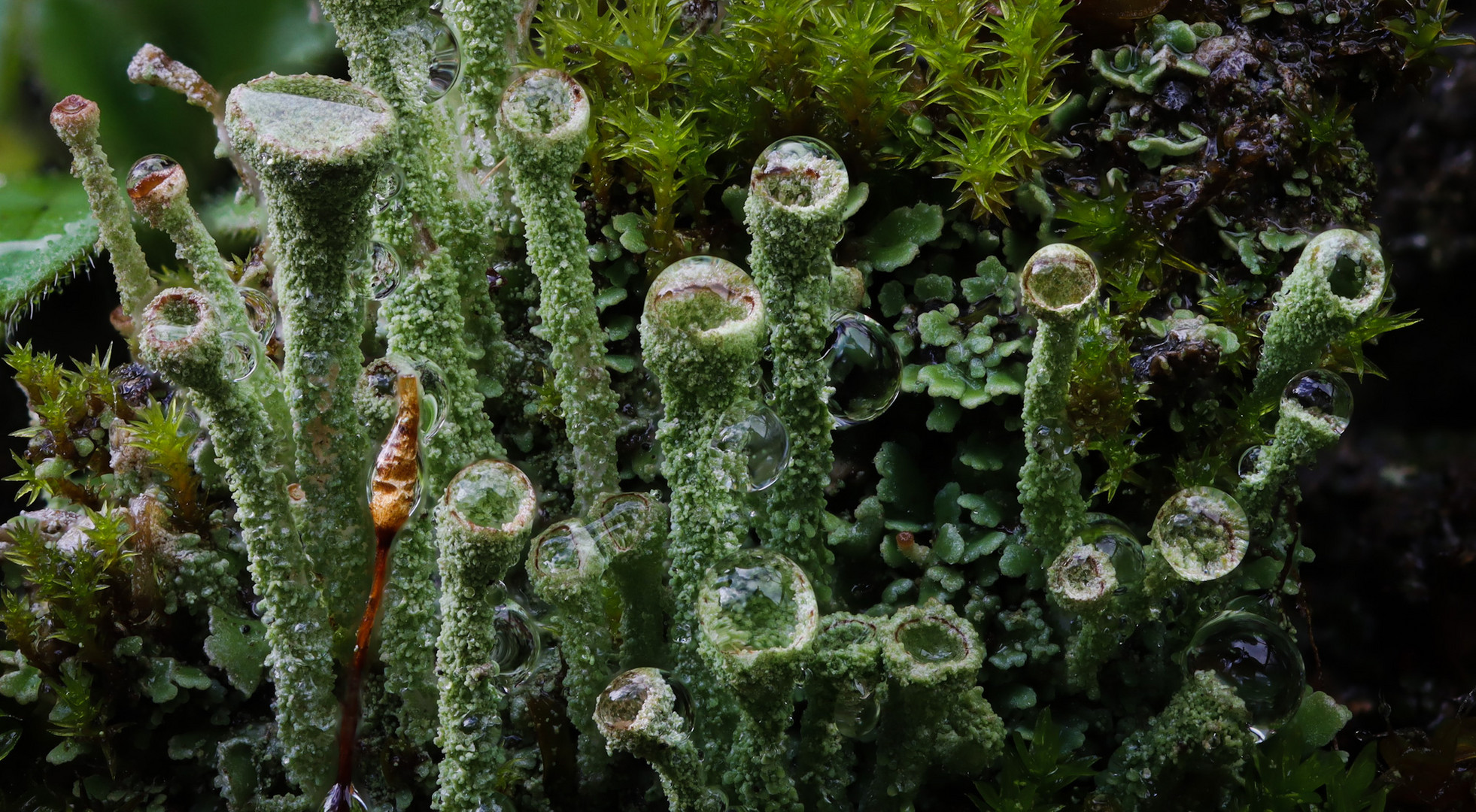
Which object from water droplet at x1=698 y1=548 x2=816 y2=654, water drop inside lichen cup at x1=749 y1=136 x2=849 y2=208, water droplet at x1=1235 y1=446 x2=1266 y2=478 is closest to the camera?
water droplet at x1=698 y1=548 x2=816 y2=654

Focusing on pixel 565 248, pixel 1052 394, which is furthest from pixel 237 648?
pixel 1052 394

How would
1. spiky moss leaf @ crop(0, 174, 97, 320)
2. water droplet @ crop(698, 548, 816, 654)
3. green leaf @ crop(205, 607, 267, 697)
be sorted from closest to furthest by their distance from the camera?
water droplet @ crop(698, 548, 816, 654) → green leaf @ crop(205, 607, 267, 697) → spiky moss leaf @ crop(0, 174, 97, 320)

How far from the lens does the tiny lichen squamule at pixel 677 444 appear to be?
977 mm

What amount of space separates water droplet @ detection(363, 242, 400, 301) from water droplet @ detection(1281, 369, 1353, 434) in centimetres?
107

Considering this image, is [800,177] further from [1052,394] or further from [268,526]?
[268,526]

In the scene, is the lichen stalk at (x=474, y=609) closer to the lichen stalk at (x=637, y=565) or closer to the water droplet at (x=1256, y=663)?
the lichen stalk at (x=637, y=565)

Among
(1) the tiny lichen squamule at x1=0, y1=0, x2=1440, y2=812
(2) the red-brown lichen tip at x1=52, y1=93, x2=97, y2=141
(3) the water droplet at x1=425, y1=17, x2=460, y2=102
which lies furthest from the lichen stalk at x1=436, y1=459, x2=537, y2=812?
(2) the red-brown lichen tip at x1=52, y1=93, x2=97, y2=141

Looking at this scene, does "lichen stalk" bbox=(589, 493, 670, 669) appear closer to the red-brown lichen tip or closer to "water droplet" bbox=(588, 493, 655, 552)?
"water droplet" bbox=(588, 493, 655, 552)

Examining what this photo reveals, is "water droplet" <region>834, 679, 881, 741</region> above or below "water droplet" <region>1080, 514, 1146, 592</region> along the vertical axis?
below

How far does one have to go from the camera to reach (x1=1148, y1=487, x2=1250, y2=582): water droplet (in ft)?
3.55

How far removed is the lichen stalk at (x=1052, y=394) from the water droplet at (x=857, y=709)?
303 mm

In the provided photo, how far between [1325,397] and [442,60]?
3.64 feet

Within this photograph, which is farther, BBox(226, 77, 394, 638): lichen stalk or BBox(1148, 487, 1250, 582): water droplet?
BBox(1148, 487, 1250, 582): water droplet

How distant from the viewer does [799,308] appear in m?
1.02
